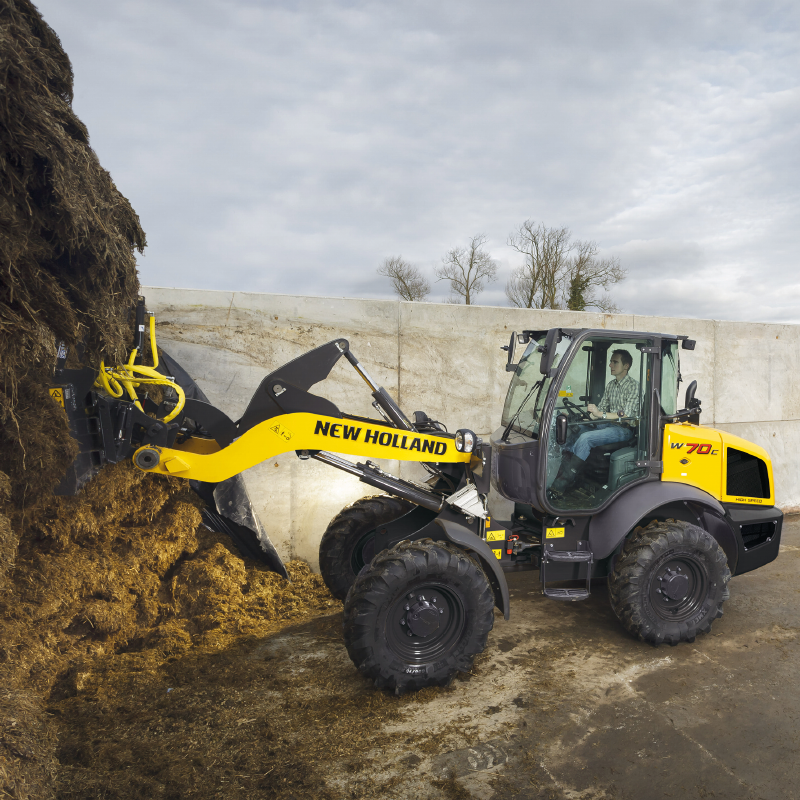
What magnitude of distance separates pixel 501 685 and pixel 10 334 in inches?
135

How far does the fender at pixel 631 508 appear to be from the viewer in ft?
13.4

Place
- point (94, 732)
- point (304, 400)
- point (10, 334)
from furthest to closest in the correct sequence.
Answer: point (304, 400)
point (94, 732)
point (10, 334)

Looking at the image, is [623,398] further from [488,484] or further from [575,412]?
[488,484]

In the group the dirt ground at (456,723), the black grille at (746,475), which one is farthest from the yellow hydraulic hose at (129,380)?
the black grille at (746,475)

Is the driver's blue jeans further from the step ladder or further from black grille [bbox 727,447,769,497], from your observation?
black grille [bbox 727,447,769,497]

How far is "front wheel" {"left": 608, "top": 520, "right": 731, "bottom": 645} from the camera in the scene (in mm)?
4020

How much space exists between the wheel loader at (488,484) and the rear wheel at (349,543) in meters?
0.01

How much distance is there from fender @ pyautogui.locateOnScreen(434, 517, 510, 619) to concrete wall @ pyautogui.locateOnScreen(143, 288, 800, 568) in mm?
2291

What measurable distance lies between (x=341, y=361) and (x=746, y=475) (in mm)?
3826

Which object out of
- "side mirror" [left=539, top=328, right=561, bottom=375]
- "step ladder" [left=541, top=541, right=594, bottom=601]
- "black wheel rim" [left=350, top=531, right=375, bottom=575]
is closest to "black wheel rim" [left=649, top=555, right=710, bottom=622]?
"step ladder" [left=541, top=541, right=594, bottom=601]

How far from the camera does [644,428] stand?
4.26m

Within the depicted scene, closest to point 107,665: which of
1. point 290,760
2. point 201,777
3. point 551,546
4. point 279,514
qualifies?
point 201,777

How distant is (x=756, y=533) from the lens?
15.5 feet

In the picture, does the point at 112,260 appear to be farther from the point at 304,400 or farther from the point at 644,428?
the point at 644,428
